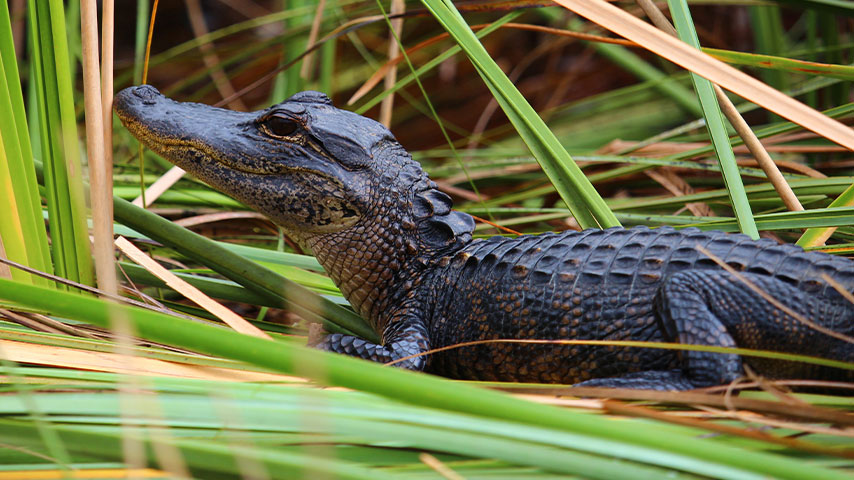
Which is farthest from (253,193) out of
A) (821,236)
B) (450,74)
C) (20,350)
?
(450,74)

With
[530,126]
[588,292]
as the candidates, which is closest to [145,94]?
[530,126]

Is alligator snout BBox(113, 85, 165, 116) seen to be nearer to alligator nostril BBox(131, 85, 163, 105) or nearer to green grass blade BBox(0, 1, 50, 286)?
alligator nostril BBox(131, 85, 163, 105)

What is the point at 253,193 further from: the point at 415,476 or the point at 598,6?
the point at 415,476

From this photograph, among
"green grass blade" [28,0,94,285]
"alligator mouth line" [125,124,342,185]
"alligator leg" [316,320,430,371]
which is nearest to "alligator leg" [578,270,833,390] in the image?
"alligator leg" [316,320,430,371]

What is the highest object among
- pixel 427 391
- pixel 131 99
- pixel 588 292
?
pixel 131 99

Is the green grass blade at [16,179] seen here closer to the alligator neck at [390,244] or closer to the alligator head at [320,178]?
the alligator head at [320,178]

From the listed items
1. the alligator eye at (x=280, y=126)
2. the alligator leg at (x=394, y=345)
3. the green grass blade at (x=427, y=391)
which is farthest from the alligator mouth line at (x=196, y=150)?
the green grass blade at (x=427, y=391)

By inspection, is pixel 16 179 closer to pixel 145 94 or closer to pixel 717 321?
pixel 145 94
